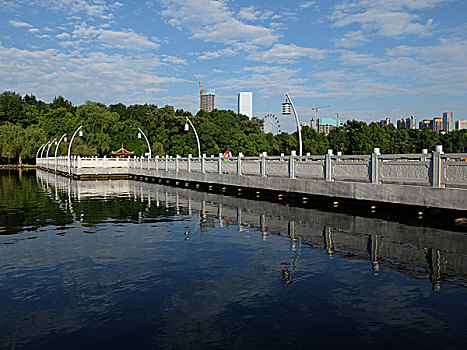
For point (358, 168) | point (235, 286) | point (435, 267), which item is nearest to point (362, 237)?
point (435, 267)

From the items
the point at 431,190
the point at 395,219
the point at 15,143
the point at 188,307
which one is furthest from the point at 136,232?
the point at 15,143

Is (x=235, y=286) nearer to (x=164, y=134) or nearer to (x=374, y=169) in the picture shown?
(x=374, y=169)

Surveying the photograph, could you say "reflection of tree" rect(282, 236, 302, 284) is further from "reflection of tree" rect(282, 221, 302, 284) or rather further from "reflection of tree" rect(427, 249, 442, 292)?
"reflection of tree" rect(427, 249, 442, 292)

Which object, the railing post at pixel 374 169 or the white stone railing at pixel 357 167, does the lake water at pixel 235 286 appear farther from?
the railing post at pixel 374 169

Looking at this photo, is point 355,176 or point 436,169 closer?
point 436,169

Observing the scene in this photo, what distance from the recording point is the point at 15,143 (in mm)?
97125

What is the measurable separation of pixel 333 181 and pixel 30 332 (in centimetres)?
1331

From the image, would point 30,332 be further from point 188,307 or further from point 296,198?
point 296,198

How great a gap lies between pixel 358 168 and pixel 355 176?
1.14ft

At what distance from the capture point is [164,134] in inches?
3659

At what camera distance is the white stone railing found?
1266 centimetres

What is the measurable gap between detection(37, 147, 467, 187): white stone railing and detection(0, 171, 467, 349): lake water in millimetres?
1979

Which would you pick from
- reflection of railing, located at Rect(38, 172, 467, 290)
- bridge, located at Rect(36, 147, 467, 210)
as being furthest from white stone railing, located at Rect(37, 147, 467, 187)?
reflection of railing, located at Rect(38, 172, 467, 290)

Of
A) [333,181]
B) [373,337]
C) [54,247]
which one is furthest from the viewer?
[333,181]
